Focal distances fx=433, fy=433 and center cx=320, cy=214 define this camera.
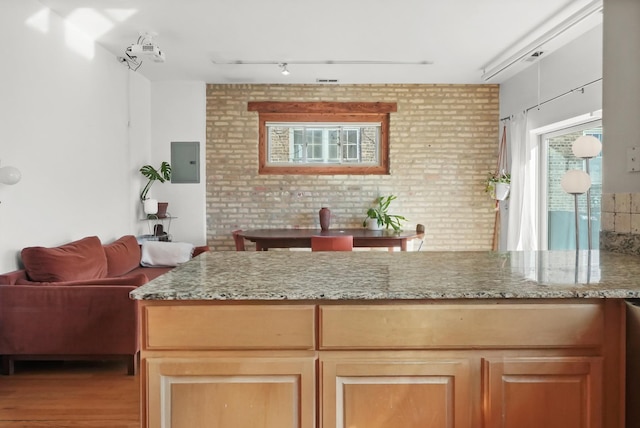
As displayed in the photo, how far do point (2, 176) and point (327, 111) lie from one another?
4.07 metres

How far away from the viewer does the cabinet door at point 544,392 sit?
138cm

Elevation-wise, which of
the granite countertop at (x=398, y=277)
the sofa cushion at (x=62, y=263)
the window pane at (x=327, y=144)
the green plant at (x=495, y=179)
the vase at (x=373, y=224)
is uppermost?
the window pane at (x=327, y=144)

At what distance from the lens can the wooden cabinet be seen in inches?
54.1

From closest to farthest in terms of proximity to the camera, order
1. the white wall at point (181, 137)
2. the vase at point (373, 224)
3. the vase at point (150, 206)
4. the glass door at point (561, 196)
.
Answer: the glass door at point (561, 196) → the vase at point (150, 206) → the vase at point (373, 224) → the white wall at point (181, 137)

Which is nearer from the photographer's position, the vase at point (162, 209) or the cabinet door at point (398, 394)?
the cabinet door at point (398, 394)

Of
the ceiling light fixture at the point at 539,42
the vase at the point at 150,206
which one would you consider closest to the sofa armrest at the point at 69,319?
the vase at the point at 150,206

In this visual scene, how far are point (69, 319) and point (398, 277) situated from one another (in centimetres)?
251

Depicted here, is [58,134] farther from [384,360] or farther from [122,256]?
[384,360]

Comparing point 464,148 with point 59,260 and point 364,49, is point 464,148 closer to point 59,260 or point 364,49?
point 364,49

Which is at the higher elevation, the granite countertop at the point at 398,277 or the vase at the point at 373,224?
the vase at the point at 373,224

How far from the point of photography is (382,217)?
590 centimetres

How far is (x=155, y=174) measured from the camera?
5520mm

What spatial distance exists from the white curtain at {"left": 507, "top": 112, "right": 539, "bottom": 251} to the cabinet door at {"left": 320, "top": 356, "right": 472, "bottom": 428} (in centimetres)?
430

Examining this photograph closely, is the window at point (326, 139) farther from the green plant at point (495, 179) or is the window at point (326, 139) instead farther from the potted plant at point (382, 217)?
the green plant at point (495, 179)
